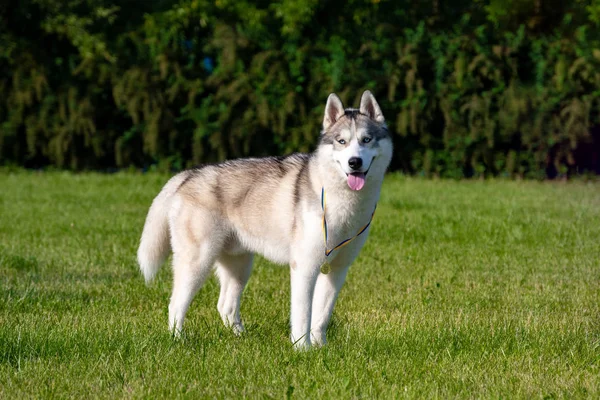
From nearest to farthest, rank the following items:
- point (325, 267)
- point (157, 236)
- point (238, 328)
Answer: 1. point (325, 267)
2. point (238, 328)
3. point (157, 236)

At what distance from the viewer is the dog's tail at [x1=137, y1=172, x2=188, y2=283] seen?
18.5 feet

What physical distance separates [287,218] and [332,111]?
714mm

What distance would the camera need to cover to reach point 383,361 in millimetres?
4637

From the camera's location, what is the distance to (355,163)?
15.8ft

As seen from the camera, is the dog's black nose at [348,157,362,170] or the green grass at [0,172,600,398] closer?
the green grass at [0,172,600,398]

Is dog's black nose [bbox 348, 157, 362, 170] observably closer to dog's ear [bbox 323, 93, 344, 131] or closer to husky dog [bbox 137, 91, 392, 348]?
husky dog [bbox 137, 91, 392, 348]

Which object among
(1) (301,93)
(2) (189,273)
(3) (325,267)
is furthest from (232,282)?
(1) (301,93)

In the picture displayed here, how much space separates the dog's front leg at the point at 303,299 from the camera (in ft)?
16.4

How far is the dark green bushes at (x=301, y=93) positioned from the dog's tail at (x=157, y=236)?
9647 millimetres

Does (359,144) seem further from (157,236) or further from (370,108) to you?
(157,236)

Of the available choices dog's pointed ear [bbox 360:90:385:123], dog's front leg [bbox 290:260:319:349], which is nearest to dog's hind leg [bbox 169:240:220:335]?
dog's front leg [bbox 290:260:319:349]

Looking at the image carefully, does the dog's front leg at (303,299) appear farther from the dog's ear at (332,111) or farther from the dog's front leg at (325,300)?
the dog's ear at (332,111)

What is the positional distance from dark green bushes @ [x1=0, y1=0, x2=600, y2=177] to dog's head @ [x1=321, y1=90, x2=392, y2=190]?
1002cm

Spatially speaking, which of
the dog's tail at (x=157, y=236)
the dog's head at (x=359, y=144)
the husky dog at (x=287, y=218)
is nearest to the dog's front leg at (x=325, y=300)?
the husky dog at (x=287, y=218)
